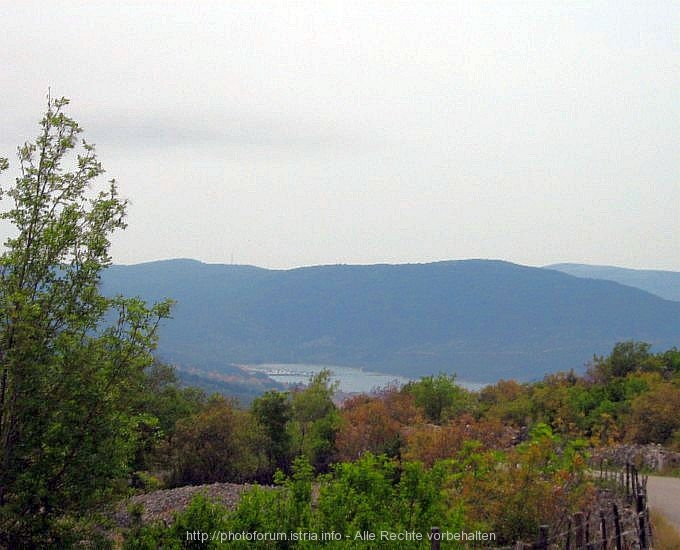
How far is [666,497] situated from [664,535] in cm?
500

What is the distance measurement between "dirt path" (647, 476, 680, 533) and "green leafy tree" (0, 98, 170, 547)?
10.1 m

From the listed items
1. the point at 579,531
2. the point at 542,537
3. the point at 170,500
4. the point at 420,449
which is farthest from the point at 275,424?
the point at 542,537

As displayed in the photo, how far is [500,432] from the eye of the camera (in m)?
20.5

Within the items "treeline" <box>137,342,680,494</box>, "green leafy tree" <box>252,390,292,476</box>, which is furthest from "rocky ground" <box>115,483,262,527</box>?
"green leafy tree" <box>252,390,292,476</box>

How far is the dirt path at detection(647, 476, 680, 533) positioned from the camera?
598 inches

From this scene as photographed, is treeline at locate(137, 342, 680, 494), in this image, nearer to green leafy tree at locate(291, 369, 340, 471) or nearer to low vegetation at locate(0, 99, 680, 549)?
green leafy tree at locate(291, 369, 340, 471)

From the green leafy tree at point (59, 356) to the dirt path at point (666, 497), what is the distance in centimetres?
1011

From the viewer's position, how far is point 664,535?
12898 millimetres

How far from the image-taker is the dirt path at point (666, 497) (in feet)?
49.8

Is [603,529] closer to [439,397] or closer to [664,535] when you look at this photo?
[664,535]

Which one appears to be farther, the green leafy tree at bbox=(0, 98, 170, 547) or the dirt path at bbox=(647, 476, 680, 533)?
the dirt path at bbox=(647, 476, 680, 533)

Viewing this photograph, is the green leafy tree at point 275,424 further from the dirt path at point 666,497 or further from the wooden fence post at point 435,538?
the wooden fence post at point 435,538

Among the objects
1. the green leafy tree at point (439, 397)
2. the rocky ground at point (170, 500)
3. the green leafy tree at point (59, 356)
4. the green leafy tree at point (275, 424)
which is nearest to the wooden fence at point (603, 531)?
the green leafy tree at point (59, 356)

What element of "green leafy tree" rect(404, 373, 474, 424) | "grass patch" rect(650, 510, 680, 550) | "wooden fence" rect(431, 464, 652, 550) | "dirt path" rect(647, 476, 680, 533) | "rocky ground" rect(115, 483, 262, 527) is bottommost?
"rocky ground" rect(115, 483, 262, 527)
